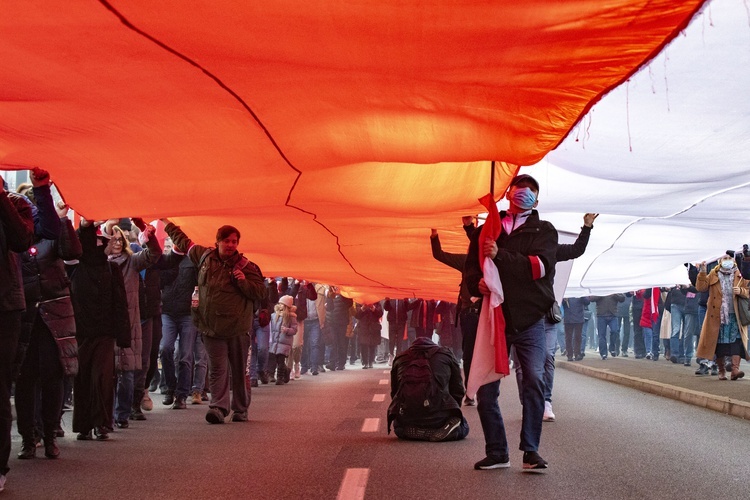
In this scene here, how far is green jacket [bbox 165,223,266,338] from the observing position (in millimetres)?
10430

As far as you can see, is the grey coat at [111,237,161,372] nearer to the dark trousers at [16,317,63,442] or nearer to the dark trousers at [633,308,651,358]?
the dark trousers at [16,317,63,442]

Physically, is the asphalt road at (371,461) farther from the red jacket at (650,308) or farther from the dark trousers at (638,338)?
the dark trousers at (638,338)

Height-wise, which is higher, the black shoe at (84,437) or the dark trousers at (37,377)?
the dark trousers at (37,377)

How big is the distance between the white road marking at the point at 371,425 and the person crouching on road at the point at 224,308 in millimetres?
1411

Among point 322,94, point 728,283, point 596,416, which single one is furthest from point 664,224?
point 322,94

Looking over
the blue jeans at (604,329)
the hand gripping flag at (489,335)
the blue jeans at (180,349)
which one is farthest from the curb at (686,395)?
the blue jeans at (604,329)

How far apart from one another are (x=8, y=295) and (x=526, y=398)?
11.1 feet

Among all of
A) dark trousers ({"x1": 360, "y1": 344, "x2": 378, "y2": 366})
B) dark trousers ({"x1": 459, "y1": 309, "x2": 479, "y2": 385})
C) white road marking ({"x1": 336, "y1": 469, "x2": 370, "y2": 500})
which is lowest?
white road marking ({"x1": 336, "y1": 469, "x2": 370, "y2": 500})

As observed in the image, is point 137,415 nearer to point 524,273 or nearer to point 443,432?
point 443,432

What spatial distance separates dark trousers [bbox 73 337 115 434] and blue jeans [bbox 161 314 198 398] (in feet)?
13.3

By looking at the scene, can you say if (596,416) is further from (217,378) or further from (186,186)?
(186,186)

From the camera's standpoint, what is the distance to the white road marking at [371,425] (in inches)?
390

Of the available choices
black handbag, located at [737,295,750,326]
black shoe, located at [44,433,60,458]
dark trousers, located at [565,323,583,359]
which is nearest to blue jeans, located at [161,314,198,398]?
black shoe, located at [44,433,60,458]

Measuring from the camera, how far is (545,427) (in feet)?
33.0
